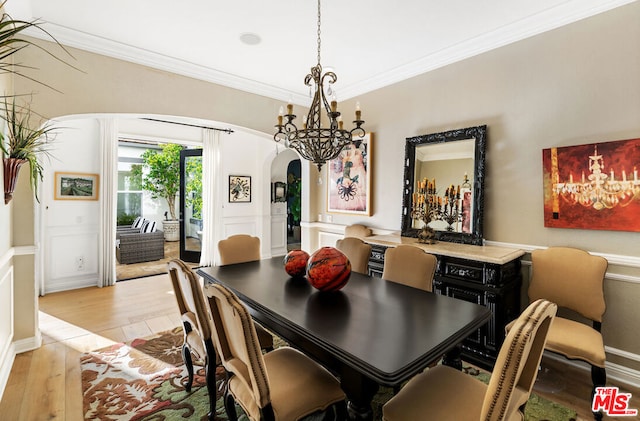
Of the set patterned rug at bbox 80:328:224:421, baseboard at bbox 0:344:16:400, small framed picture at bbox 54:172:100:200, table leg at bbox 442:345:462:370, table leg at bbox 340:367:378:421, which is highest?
small framed picture at bbox 54:172:100:200

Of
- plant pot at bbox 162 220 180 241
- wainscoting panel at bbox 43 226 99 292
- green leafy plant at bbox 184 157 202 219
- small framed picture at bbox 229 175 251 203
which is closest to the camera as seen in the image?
wainscoting panel at bbox 43 226 99 292

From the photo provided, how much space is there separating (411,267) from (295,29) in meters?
2.42

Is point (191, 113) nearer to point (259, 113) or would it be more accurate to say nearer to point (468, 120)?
point (259, 113)

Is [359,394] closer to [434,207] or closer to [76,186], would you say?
[434,207]

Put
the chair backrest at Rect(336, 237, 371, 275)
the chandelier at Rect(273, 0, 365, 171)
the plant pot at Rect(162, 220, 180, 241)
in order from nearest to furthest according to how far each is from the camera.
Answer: the chandelier at Rect(273, 0, 365, 171) → the chair backrest at Rect(336, 237, 371, 275) → the plant pot at Rect(162, 220, 180, 241)

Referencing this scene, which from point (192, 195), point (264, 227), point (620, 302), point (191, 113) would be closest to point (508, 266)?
point (620, 302)

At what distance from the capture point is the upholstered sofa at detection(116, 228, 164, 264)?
20.5 ft

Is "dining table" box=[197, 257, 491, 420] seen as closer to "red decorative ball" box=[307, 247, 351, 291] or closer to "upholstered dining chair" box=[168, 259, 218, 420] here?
"red decorative ball" box=[307, 247, 351, 291]

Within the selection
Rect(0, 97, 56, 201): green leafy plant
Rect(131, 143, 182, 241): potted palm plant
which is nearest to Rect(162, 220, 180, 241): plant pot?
Rect(131, 143, 182, 241): potted palm plant

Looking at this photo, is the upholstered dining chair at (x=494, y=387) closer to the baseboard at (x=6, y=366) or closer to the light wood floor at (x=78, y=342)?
the light wood floor at (x=78, y=342)

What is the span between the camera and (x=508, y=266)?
2.57m

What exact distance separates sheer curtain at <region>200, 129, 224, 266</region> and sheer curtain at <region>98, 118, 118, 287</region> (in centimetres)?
155

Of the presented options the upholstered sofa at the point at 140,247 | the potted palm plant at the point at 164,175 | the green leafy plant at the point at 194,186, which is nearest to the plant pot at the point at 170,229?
the potted palm plant at the point at 164,175

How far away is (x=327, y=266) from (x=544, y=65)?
104 inches
